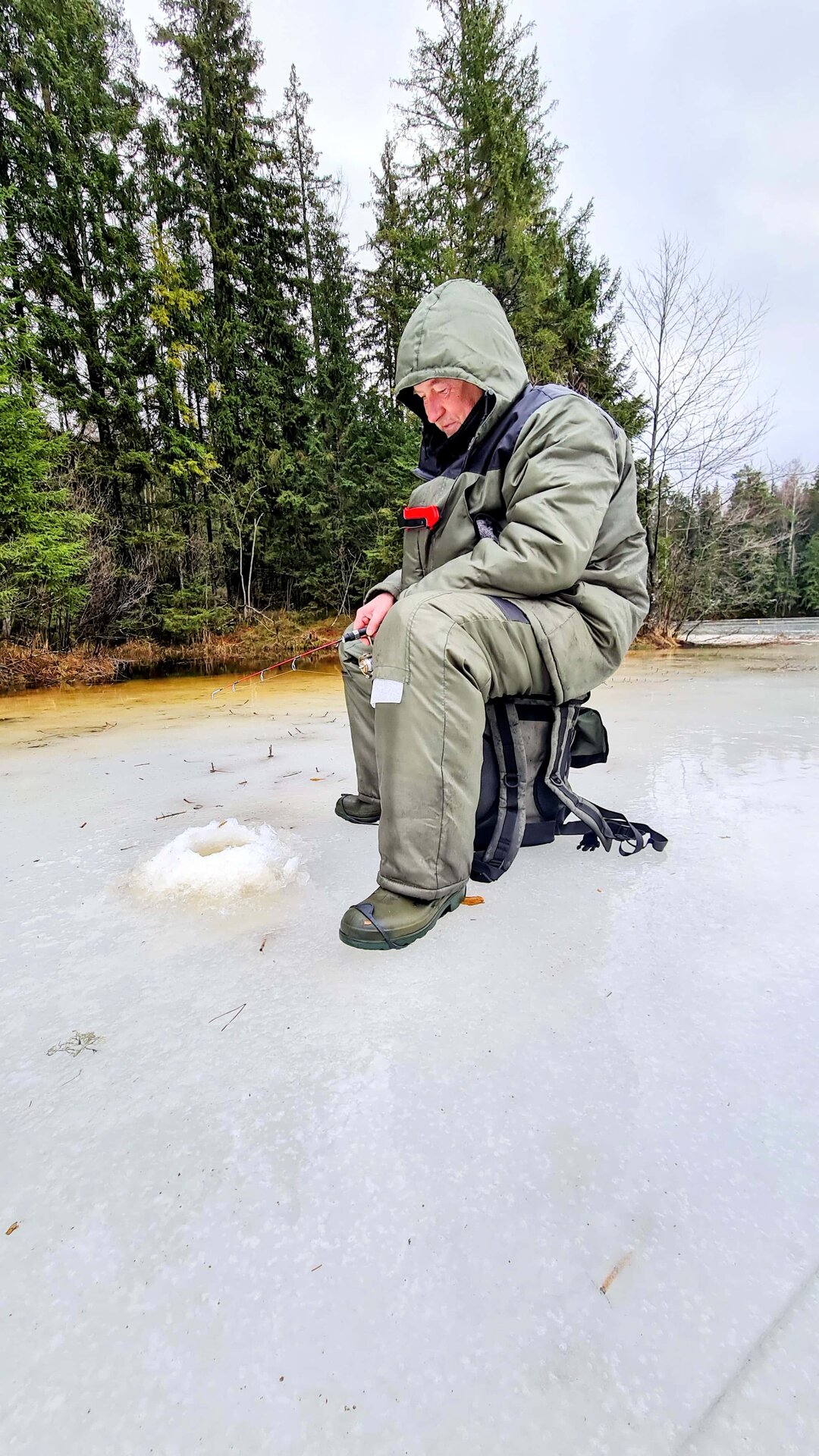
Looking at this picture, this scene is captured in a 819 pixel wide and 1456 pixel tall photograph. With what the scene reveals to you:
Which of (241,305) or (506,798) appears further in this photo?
(241,305)

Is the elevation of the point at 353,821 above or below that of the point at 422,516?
below

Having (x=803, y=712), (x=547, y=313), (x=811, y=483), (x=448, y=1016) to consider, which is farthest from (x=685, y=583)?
(x=811, y=483)

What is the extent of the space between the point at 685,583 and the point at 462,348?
10.9 meters

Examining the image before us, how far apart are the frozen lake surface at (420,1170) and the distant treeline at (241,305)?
7.11m

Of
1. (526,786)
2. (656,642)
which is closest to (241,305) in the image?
(656,642)

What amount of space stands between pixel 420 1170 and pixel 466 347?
1533mm

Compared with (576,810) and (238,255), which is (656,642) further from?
(238,255)

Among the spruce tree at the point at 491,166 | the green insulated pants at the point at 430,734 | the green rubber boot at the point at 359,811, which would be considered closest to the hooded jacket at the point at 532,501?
the green insulated pants at the point at 430,734

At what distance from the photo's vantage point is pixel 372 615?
159 centimetres

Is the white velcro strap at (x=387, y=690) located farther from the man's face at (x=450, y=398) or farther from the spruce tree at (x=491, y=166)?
the spruce tree at (x=491, y=166)

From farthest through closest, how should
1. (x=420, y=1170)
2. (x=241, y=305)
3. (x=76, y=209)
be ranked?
(x=241, y=305), (x=76, y=209), (x=420, y=1170)

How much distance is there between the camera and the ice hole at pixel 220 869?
4.57ft

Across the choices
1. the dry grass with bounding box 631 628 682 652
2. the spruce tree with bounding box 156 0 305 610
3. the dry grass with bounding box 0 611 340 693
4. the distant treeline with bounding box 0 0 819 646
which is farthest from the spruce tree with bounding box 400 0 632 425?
the dry grass with bounding box 0 611 340 693

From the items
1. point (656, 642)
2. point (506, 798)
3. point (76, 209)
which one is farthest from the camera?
point (656, 642)
